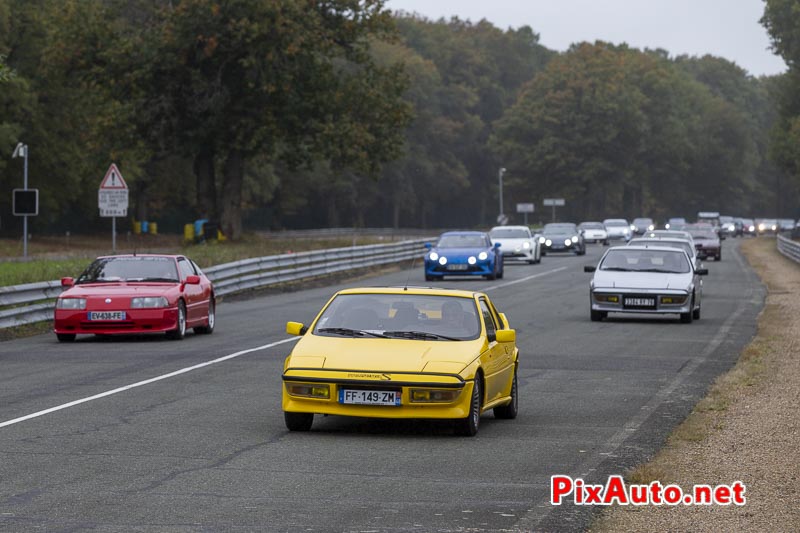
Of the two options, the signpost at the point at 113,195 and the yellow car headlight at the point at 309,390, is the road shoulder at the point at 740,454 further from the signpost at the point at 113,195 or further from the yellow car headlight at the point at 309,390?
the signpost at the point at 113,195

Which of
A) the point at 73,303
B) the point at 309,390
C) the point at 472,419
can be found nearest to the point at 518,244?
the point at 73,303

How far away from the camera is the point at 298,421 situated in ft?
38.9

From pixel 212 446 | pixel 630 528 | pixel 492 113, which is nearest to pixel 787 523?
pixel 630 528

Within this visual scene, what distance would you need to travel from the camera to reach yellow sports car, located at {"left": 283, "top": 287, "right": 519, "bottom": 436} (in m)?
11.5

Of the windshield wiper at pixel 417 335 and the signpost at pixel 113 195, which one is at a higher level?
the signpost at pixel 113 195

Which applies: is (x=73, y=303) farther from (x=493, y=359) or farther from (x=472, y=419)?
(x=472, y=419)

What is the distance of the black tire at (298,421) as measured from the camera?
11.8 meters

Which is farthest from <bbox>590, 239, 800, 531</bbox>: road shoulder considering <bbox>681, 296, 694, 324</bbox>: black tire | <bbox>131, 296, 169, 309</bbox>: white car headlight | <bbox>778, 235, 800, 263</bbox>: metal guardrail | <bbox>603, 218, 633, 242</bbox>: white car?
<bbox>603, 218, 633, 242</bbox>: white car

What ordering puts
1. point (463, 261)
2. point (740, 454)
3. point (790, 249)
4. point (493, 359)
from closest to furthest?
1. point (740, 454)
2. point (493, 359)
3. point (463, 261)
4. point (790, 249)

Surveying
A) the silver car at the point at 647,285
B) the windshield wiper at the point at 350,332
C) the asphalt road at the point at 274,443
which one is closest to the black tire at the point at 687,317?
the silver car at the point at 647,285

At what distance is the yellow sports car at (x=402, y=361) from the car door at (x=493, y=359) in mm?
11

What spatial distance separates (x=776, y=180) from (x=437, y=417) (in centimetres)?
17100

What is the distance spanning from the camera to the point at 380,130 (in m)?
60.8

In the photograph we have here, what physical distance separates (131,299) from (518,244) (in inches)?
1333
